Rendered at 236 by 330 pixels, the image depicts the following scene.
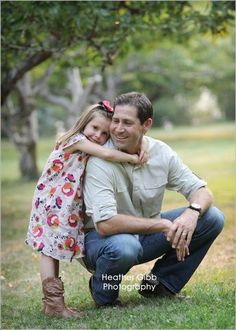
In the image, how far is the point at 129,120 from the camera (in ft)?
13.3

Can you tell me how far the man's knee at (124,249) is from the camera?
12.6 feet

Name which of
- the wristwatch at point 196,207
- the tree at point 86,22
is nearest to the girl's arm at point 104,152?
the wristwatch at point 196,207

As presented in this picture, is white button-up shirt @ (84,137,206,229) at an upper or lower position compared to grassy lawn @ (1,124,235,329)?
upper

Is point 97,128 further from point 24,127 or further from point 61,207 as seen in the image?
point 24,127

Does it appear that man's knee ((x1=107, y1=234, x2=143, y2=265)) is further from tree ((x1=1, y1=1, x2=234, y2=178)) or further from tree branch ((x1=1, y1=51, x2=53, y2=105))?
tree branch ((x1=1, y1=51, x2=53, y2=105))

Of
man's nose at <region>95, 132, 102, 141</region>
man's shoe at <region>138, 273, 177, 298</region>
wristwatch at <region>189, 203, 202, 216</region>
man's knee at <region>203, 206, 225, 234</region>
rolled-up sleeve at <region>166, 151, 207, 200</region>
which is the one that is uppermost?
man's nose at <region>95, 132, 102, 141</region>

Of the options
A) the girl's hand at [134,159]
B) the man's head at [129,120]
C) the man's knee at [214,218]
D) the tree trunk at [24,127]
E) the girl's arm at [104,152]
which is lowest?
the tree trunk at [24,127]

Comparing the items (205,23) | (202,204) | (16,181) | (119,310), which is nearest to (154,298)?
(119,310)

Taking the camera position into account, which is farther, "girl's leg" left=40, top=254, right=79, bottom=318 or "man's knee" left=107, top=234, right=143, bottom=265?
"girl's leg" left=40, top=254, right=79, bottom=318

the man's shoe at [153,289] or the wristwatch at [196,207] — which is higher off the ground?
the wristwatch at [196,207]

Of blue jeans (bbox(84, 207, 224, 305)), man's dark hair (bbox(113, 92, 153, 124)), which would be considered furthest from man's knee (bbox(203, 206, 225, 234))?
man's dark hair (bbox(113, 92, 153, 124))

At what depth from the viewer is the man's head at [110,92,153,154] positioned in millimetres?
4055

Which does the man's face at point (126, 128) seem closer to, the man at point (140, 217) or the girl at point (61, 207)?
the man at point (140, 217)

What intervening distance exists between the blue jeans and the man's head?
1.98 ft
